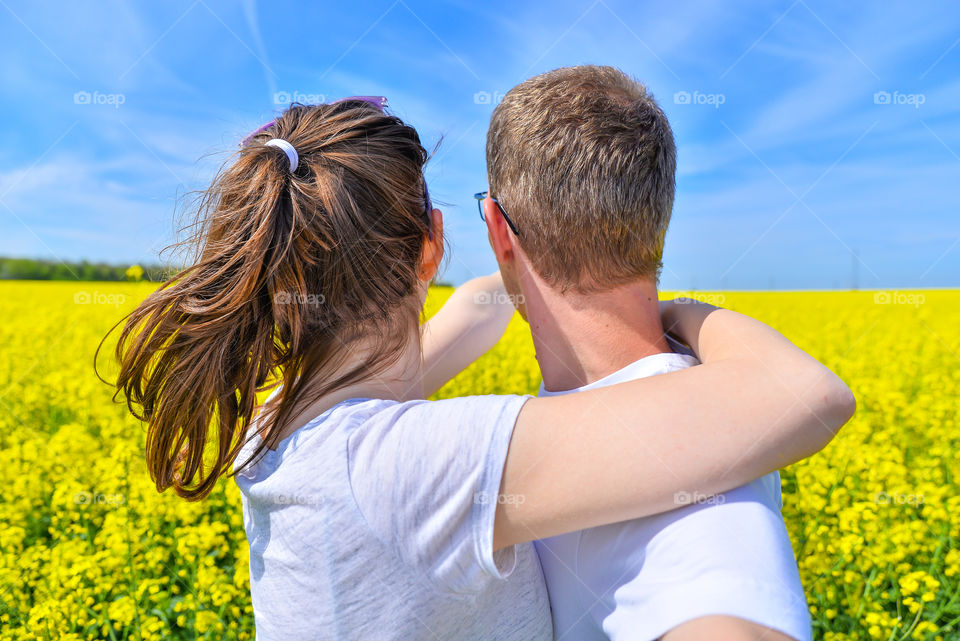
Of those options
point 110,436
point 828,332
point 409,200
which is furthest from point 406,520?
point 828,332

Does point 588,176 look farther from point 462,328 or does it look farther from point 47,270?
point 47,270

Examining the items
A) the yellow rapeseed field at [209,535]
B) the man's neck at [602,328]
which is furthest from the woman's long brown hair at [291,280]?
the yellow rapeseed field at [209,535]

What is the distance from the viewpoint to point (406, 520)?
809 mm

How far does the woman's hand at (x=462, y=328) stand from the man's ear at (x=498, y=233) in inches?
15.0

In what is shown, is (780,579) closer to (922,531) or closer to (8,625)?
(922,531)

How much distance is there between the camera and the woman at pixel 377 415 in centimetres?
79

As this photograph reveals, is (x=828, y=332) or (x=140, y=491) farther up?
(x=828, y=332)

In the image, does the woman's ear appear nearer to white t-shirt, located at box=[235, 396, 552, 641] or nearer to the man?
the man

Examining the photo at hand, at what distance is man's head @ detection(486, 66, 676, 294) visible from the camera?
1.08 metres

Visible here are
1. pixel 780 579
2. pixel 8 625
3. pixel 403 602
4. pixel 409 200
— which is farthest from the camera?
pixel 8 625

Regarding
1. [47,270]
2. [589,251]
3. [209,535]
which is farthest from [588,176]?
[47,270]

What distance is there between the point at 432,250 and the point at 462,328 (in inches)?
18.6

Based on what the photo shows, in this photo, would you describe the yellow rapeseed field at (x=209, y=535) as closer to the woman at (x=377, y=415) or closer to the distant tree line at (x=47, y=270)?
the woman at (x=377, y=415)

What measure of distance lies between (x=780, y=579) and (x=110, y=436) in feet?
11.1
